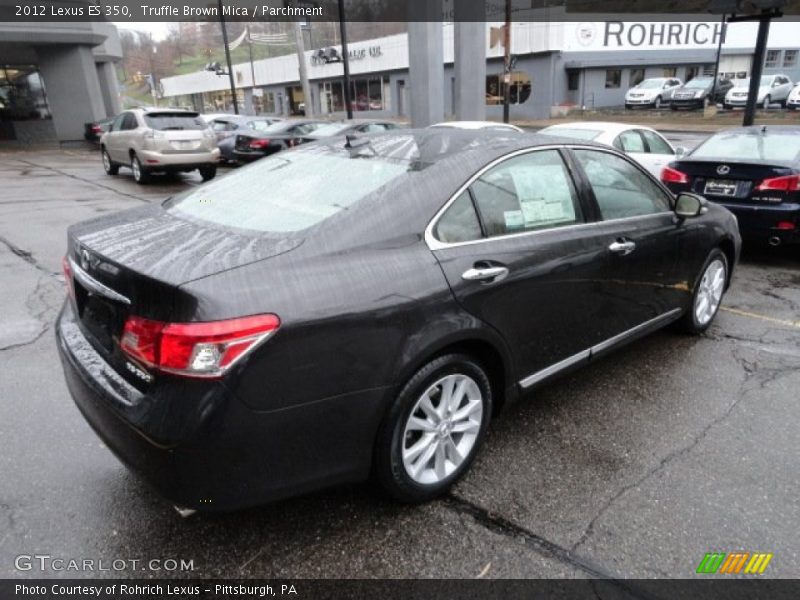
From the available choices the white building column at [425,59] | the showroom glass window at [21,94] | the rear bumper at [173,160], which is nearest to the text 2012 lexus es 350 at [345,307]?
the rear bumper at [173,160]

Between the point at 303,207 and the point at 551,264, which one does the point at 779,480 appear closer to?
the point at 551,264

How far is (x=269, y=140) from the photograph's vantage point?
14.7 metres

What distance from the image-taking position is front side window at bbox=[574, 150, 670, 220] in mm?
3412

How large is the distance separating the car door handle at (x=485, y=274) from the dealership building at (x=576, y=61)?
1115 inches

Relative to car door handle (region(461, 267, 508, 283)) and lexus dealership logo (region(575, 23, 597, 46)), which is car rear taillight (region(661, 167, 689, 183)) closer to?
car door handle (region(461, 267, 508, 283))

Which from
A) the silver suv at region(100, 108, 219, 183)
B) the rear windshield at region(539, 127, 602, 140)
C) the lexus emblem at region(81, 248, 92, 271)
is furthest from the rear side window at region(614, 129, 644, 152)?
the silver suv at region(100, 108, 219, 183)

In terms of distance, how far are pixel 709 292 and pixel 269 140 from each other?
40.5 feet

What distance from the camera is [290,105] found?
2242 inches

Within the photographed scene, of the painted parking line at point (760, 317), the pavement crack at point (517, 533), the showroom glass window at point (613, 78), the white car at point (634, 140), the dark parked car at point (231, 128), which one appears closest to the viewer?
the pavement crack at point (517, 533)

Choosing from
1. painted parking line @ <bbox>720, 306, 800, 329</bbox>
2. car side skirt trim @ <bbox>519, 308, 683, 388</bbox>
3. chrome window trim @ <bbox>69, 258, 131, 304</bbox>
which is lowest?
painted parking line @ <bbox>720, 306, 800, 329</bbox>

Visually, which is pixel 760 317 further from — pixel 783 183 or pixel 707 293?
pixel 783 183

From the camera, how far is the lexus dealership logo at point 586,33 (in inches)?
1320

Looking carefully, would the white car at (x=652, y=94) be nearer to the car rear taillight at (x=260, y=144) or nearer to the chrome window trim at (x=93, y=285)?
the car rear taillight at (x=260, y=144)

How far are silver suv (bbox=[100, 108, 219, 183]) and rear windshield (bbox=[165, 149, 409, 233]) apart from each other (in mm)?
10184
